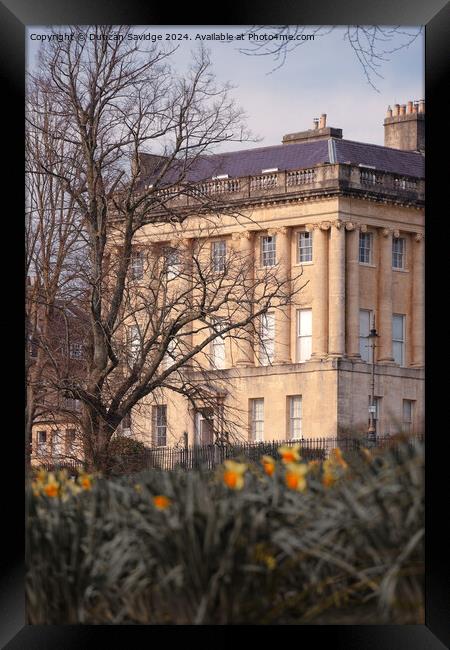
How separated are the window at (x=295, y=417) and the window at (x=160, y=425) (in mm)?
1629

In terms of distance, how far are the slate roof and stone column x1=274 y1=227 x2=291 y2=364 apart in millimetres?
1267

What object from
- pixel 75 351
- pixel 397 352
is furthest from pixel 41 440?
pixel 397 352

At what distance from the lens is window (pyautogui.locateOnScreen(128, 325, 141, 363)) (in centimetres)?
2006

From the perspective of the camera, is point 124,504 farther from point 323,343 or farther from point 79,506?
point 323,343

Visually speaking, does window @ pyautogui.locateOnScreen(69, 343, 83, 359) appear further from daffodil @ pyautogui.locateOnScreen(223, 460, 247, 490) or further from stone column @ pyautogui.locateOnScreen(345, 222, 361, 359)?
daffodil @ pyautogui.locateOnScreen(223, 460, 247, 490)

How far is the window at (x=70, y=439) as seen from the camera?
19.2 metres

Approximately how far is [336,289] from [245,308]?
4.06 m

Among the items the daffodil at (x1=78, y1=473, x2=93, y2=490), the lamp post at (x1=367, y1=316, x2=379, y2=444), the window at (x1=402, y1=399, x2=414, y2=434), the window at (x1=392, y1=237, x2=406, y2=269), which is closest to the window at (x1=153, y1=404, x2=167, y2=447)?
the lamp post at (x1=367, y1=316, x2=379, y2=444)

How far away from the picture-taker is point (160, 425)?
63.7 feet

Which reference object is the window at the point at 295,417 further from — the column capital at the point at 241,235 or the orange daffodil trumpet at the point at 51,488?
the orange daffodil trumpet at the point at 51,488

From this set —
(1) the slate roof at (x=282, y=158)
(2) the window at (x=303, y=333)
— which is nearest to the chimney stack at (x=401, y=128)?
(1) the slate roof at (x=282, y=158)

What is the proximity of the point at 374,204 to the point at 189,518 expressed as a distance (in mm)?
15114
